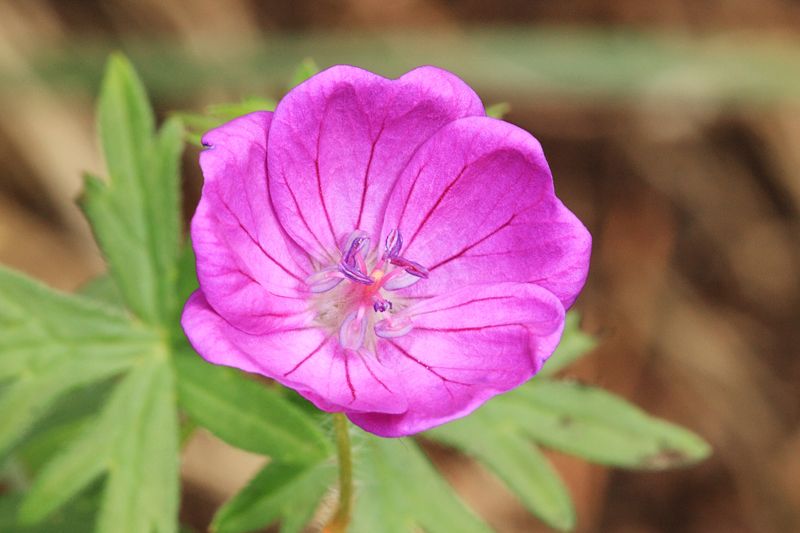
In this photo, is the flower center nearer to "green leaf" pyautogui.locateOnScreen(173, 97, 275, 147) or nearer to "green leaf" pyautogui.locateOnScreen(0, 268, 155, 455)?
"green leaf" pyautogui.locateOnScreen(173, 97, 275, 147)

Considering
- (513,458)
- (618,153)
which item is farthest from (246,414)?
(618,153)

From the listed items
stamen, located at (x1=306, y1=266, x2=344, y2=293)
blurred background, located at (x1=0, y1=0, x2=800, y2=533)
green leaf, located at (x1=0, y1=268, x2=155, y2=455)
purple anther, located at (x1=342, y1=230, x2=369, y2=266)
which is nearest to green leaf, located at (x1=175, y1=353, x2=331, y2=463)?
green leaf, located at (x1=0, y1=268, x2=155, y2=455)

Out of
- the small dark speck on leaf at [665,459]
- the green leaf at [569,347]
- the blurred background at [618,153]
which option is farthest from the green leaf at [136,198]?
the blurred background at [618,153]

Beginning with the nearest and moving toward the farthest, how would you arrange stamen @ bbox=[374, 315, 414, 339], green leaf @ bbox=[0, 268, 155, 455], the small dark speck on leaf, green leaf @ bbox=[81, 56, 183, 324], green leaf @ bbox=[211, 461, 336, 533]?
green leaf @ bbox=[211, 461, 336, 533], stamen @ bbox=[374, 315, 414, 339], green leaf @ bbox=[0, 268, 155, 455], green leaf @ bbox=[81, 56, 183, 324], the small dark speck on leaf

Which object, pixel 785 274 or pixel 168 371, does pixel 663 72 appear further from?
pixel 168 371

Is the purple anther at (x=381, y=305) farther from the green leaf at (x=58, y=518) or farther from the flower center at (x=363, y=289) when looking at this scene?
the green leaf at (x=58, y=518)
